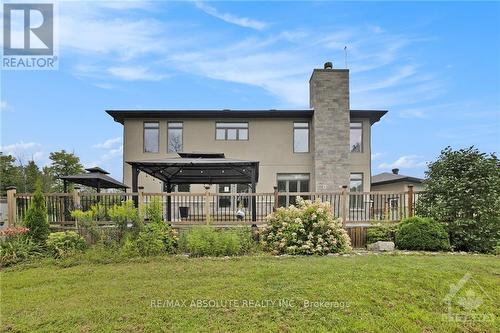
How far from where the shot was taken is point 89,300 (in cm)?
445

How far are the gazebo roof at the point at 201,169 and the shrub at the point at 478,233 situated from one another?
586 centimetres

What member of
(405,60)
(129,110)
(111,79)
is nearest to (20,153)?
(129,110)

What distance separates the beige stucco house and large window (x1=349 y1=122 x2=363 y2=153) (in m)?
0.05

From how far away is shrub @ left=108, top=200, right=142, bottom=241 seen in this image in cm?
759

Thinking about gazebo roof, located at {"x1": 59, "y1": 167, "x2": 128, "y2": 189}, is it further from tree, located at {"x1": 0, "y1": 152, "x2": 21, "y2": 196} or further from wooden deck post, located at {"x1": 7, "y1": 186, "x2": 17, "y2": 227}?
tree, located at {"x1": 0, "y1": 152, "x2": 21, "y2": 196}

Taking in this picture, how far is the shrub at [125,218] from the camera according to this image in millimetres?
7594

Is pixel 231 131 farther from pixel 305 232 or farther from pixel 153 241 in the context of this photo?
pixel 153 241

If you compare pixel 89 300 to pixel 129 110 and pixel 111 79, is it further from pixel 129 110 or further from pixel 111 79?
pixel 129 110

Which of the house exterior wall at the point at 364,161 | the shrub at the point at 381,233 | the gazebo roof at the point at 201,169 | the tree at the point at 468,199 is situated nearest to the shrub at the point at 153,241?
the gazebo roof at the point at 201,169

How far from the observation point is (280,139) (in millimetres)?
17188

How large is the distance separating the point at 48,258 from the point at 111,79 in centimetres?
876

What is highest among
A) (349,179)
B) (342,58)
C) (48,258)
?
(342,58)

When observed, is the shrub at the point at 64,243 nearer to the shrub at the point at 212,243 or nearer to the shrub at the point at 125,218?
the shrub at the point at 125,218

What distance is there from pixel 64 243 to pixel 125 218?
1443 millimetres
